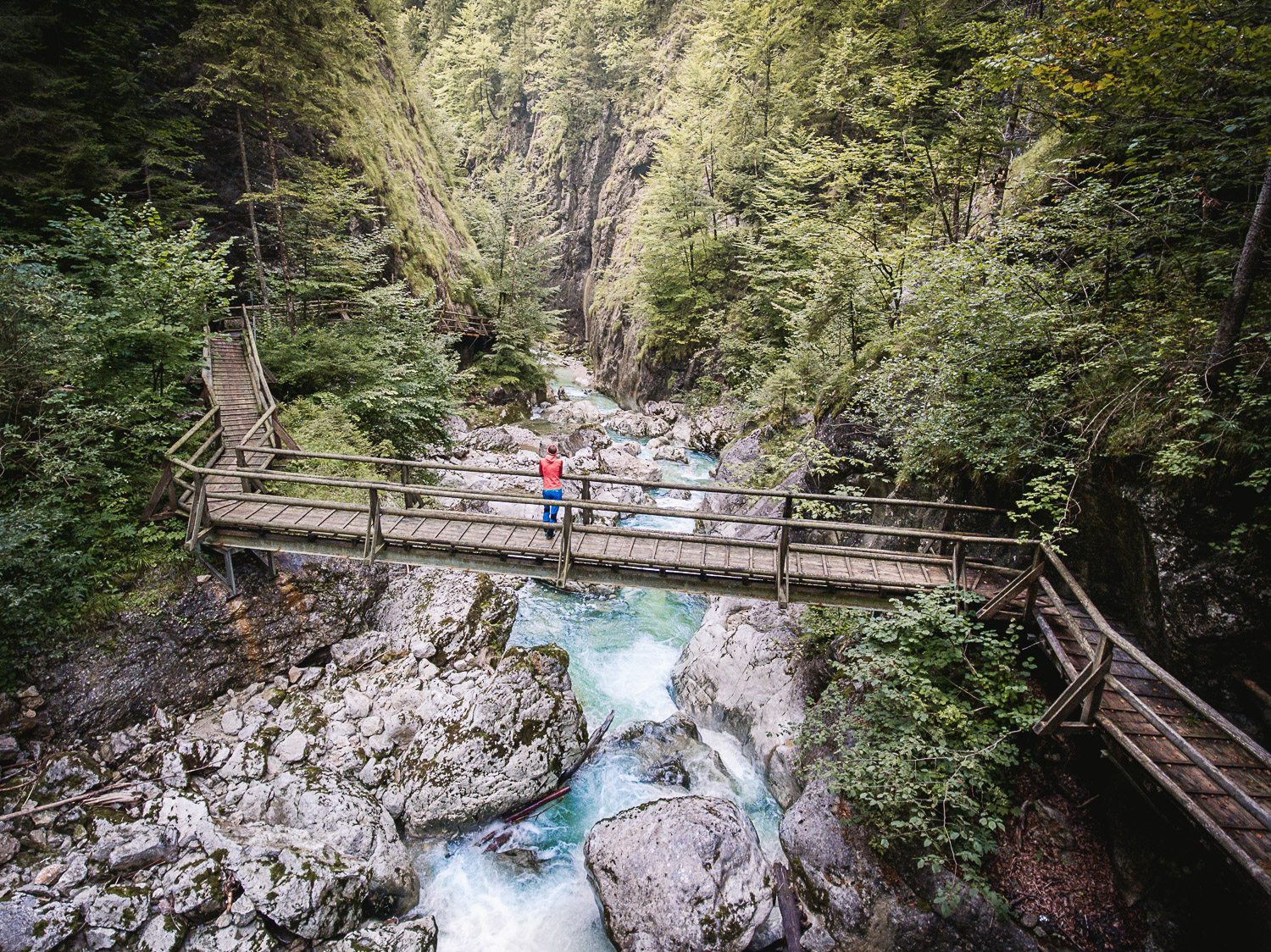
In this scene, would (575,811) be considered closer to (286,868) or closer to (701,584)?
(286,868)

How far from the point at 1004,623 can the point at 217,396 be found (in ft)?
46.9

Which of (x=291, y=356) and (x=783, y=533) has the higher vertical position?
(x=291, y=356)

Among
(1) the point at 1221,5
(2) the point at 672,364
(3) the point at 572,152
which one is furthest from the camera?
(3) the point at 572,152

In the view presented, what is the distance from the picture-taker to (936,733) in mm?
5352

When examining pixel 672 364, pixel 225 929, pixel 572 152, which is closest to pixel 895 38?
pixel 672 364

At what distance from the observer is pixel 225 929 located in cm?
534

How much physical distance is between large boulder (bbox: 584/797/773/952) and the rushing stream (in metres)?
0.65

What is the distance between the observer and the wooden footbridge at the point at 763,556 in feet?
14.0

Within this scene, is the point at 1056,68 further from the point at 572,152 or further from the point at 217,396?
the point at 572,152

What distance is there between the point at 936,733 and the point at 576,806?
207 inches

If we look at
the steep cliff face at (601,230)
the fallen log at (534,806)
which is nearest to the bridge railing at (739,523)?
the fallen log at (534,806)

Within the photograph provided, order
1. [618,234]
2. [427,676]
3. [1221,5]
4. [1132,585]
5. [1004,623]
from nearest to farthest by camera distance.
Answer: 1. [1221,5]
2. [1132,585]
3. [1004,623]
4. [427,676]
5. [618,234]

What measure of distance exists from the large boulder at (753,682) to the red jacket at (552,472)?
170 inches

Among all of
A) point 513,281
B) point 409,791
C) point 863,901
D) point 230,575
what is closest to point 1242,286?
point 863,901
